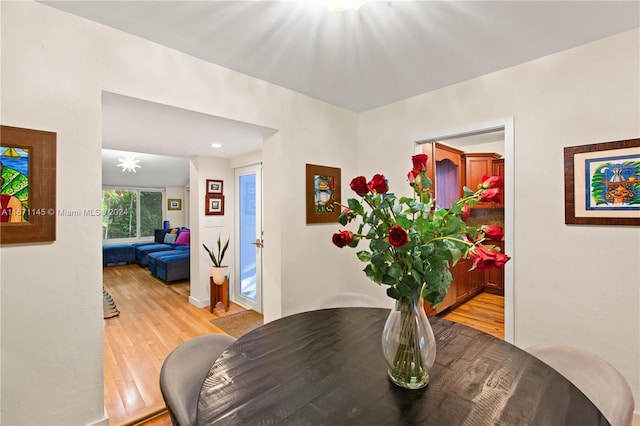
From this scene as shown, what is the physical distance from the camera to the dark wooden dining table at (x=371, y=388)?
0.85 metres

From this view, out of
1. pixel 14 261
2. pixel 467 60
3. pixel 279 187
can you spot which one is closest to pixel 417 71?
pixel 467 60

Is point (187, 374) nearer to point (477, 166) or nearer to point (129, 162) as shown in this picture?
point (477, 166)

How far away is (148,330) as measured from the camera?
3.30 metres

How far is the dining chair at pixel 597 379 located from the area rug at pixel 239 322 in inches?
110

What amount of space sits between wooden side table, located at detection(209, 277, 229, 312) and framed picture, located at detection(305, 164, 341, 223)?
1823 mm

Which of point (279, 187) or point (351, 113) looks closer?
point (279, 187)

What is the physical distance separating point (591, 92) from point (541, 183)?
645 millimetres

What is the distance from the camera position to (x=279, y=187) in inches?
104

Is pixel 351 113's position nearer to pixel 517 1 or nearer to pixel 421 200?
pixel 517 1

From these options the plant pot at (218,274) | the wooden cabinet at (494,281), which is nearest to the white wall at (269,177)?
the plant pot at (218,274)

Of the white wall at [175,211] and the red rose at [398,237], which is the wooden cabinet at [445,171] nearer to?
the red rose at [398,237]

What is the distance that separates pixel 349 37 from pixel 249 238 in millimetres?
2982

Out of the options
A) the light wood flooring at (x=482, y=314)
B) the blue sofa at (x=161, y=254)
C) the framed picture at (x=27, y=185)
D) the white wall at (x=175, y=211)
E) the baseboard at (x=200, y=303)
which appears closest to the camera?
the framed picture at (x=27, y=185)

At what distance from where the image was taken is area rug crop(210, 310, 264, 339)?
10.8 feet
